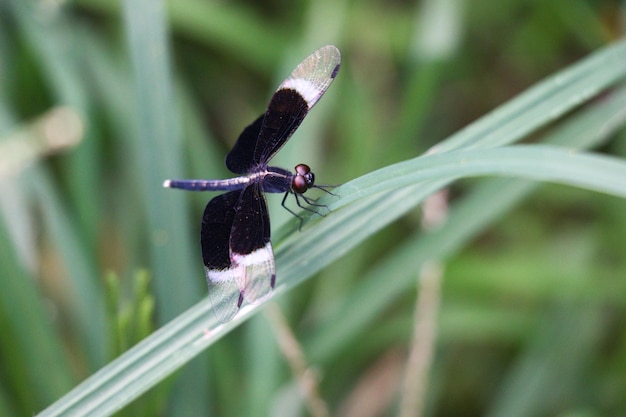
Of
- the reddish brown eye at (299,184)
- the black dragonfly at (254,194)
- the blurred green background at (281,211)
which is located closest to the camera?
the black dragonfly at (254,194)

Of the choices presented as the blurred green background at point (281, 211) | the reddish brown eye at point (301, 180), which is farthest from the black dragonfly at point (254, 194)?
the blurred green background at point (281, 211)

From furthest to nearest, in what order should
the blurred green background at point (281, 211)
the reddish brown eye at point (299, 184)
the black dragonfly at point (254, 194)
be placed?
1. the blurred green background at point (281, 211)
2. the reddish brown eye at point (299, 184)
3. the black dragonfly at point (254, 194)

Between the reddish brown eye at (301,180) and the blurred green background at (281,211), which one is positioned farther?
the blurred green background at (281,211)

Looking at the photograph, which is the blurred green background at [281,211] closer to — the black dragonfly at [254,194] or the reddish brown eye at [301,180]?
the black dragonfly at [254,194]

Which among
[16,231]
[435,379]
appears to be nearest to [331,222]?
[435,379]

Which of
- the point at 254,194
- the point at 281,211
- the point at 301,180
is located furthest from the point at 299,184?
the point at 281,211

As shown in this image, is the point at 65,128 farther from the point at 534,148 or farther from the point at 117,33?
the point at 534,148
